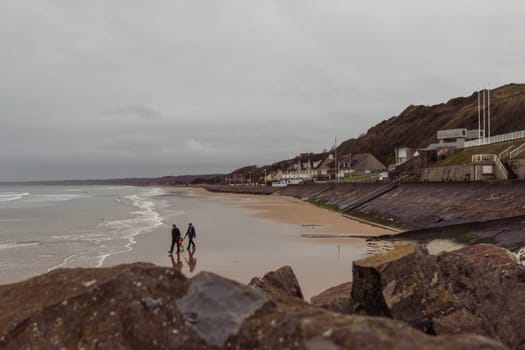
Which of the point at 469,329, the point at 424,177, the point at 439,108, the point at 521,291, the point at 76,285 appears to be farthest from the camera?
the point at 439,108

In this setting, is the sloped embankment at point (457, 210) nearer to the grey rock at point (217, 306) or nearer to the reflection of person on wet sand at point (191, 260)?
the reflection of person on wet sand at point (191, 260)

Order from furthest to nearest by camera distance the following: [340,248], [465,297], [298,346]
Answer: [340,248]
[465,297]
[298,346]

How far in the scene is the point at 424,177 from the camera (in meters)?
50.0

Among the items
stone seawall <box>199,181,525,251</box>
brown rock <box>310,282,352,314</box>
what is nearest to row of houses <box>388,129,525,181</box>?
stone seawall <box>199,181,525,251</box>

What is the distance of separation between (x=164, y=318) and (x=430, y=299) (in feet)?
16.5

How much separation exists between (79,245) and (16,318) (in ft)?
79.7

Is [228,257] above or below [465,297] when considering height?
below

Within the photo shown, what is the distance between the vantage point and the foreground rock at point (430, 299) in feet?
22.1

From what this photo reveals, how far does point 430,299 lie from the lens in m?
7.06

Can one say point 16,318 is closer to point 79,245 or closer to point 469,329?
point 469,329

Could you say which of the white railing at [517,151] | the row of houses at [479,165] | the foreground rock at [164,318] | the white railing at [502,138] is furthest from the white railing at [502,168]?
the foreground rock at [164,318]

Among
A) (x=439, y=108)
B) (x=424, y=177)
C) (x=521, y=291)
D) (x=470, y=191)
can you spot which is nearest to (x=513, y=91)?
(x=439, y=108)

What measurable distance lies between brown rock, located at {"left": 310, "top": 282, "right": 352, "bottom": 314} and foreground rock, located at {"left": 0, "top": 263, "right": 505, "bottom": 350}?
3562 mm

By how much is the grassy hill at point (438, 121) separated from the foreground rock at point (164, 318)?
11597cm
